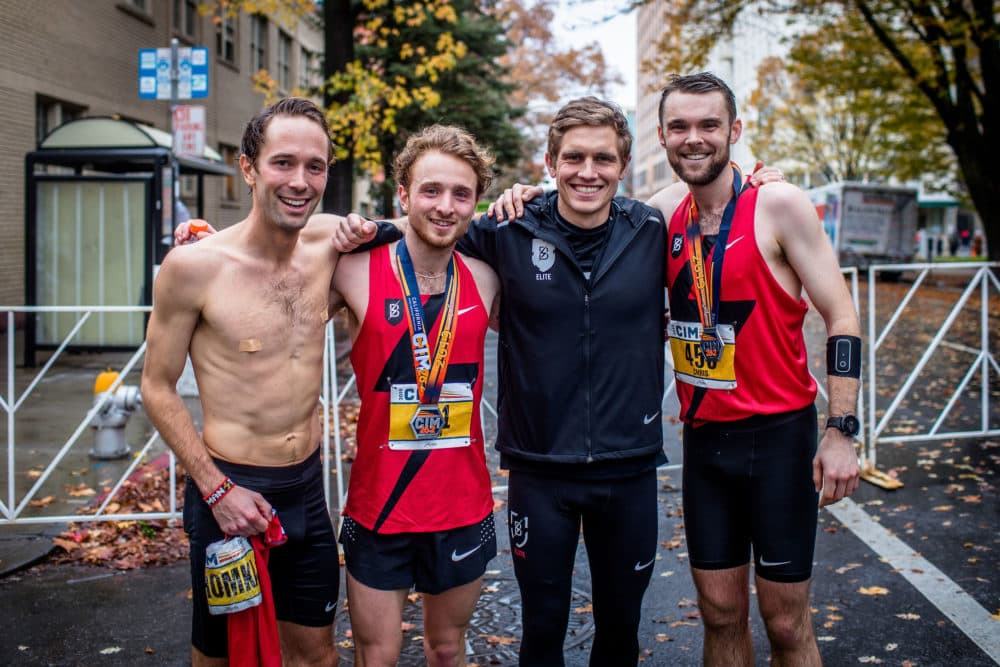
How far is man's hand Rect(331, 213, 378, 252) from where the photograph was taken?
122 inches

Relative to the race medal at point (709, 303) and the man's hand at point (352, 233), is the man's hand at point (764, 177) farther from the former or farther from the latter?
the man's hand at point (352, 233)

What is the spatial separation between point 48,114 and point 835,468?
16.2 metres

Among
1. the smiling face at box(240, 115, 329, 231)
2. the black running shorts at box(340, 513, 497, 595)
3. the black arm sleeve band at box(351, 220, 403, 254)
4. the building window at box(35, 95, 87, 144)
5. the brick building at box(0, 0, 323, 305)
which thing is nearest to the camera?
the smiling face at box(240, 115, 329, 231)

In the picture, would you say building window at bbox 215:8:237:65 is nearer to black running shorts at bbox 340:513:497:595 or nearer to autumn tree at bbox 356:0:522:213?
autumn tree at bbox 356:0:522:213

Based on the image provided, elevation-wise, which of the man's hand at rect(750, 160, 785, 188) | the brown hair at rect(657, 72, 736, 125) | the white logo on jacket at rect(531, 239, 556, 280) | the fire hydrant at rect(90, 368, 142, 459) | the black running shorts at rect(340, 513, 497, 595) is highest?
the brown hair at rect(657, 72, 736, 125)

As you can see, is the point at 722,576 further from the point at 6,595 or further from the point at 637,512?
the point at 6,595

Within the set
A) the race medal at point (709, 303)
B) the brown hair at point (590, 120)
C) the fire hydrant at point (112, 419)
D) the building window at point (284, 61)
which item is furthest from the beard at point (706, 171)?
the building window at point (284, 61)

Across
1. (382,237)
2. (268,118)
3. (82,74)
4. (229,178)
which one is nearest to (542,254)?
(382,237)

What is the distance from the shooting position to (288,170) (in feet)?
9.70

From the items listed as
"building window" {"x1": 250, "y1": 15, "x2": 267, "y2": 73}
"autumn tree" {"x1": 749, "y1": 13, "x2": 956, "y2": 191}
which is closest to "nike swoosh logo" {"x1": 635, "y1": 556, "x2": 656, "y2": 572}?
"autumn tree" {"x1": 749, "y1": 13, "x2": 956, "y2": 191}

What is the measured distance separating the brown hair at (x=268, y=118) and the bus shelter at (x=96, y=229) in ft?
31.9

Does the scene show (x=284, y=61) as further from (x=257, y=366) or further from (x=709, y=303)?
(x=257, y=366)

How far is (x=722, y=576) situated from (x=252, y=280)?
204 cm

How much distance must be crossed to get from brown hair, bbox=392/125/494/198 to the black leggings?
3.59 feet
